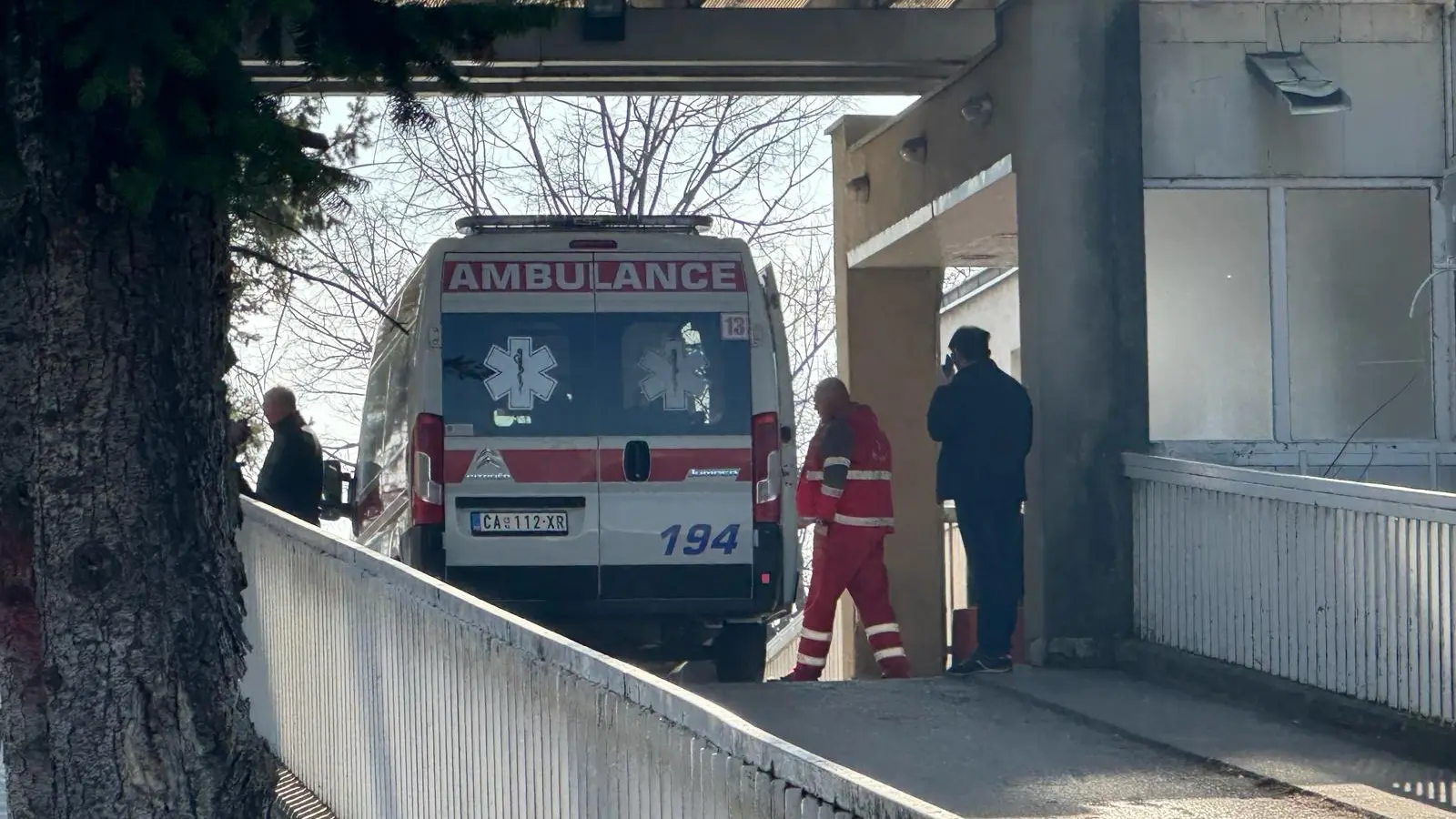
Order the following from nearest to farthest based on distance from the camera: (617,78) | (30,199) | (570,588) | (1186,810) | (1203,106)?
(30,199) → (1186,810) → (570,588) → (1203,106) → (617,78)

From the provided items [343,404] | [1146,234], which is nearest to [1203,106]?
[1146,234]

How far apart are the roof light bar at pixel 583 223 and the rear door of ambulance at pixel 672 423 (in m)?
0.31

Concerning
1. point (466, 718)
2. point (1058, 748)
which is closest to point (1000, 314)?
point (1058, 748)

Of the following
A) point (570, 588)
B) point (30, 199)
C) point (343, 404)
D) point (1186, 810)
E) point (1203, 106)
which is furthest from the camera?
point (343, 404)

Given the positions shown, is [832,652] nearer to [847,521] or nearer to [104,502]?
[847,521]

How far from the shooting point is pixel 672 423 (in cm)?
1003

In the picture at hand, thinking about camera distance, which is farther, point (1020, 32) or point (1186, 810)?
point (1020, 32)

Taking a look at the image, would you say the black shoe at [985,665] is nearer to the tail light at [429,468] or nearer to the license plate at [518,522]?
the license plate at [518,522]

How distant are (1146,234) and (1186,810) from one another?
5108 millimetres

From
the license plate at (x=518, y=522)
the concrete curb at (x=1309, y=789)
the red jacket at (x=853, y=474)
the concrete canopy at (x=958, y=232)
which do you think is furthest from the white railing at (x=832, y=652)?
the concrete curb at (x=1309, y=789)

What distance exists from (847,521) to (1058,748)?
3.47m

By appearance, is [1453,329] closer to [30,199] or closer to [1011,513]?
[1011,513]

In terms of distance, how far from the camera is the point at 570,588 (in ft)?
33.0

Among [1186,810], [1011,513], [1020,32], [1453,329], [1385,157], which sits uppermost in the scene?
[1020,32]
